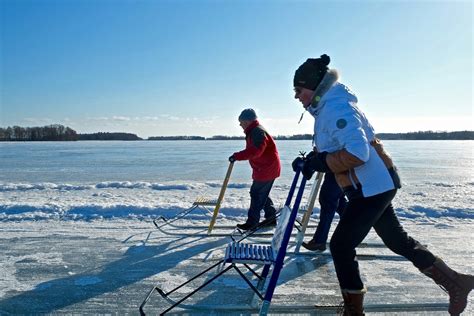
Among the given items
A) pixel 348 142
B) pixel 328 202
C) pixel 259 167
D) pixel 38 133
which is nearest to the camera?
pixel 348 142

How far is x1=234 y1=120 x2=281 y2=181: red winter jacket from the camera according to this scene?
4.77 meters

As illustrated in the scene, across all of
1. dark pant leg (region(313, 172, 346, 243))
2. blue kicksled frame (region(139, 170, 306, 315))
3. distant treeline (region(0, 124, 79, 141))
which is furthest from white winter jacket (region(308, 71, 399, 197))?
distant treeline (region(0, 124, 79, 141))

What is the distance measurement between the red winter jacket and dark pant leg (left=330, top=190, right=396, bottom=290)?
98.1 inches

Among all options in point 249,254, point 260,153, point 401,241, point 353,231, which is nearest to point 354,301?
point 353,231

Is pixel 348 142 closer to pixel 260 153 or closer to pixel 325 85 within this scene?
pixel 325 85

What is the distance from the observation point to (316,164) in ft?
7.29

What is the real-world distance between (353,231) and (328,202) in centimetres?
178

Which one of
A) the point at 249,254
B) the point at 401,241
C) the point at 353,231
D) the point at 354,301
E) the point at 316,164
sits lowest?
the point at 354,301

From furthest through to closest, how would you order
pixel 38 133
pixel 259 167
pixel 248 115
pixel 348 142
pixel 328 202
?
pixel 38 133 → pixel 259 167 → pixel 248 115 → pixel 328 202 → pixel 348 142

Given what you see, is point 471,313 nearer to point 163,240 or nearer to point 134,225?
point 163,240

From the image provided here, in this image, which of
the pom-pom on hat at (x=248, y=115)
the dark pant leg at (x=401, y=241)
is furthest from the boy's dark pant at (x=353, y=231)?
the pom-pom on hat at (x=248, y=115)

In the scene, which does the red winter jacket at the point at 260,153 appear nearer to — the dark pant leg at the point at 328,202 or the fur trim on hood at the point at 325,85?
the dark pant leg at the point at 328,202

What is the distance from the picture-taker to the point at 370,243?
438 centimetres

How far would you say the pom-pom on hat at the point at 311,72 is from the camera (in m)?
2.29
